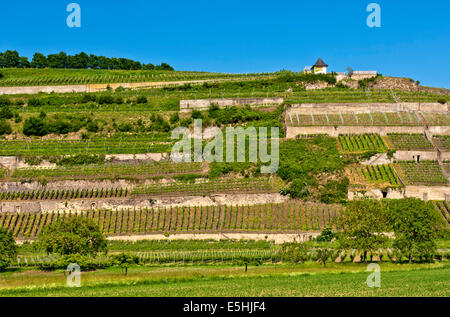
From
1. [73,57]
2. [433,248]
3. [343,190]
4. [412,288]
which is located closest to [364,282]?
[412,288]

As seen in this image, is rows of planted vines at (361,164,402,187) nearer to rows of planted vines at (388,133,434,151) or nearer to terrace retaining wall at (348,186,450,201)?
terrace retaining wall at (348,186,450,201)

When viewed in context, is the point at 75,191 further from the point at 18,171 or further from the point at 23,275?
the point at 23,275

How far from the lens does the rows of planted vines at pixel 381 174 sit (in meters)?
60.7

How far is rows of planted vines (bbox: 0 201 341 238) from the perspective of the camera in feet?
179

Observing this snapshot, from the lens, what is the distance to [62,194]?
6062 centimetres

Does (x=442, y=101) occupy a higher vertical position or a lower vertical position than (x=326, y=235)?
higher

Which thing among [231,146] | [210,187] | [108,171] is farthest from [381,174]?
[108,171]

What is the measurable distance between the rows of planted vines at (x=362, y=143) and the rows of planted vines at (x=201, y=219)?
1128 centimetres

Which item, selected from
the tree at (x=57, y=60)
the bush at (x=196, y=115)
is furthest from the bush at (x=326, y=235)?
the tree at (x=57, y=60)

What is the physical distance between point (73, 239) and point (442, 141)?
141 feet

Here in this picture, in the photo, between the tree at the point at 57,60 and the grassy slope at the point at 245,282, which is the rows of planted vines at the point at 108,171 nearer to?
the grassy slope at the point at 245,282

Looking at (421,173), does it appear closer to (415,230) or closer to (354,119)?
(354,119)

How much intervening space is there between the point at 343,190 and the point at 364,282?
89.3ft

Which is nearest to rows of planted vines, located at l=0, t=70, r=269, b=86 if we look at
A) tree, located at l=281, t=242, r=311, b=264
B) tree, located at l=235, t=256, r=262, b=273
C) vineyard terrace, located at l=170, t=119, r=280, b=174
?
vineyard terrace, located at l=170, t=119, r=280, b=174
